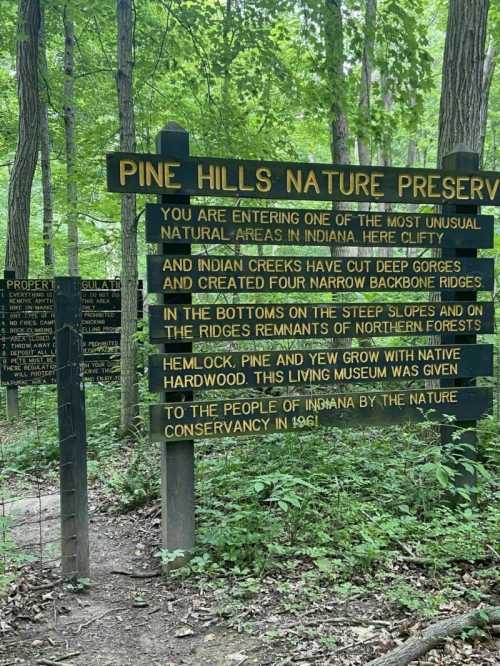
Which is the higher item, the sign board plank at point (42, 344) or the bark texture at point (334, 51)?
the bark texture at point (334, 51)

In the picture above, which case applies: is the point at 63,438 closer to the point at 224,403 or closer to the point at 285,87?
the point at 224,403

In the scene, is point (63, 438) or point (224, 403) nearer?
point (63, 438)

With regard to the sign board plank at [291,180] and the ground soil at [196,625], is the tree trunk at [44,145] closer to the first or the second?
the sign board plank at [291,180]

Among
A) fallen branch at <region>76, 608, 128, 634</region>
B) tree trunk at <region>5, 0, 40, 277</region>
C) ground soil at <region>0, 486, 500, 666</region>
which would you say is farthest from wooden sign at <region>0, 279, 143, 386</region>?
fallen branch at <region>76, 608, 128, 634</region>

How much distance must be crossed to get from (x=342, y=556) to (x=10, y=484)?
194 inches

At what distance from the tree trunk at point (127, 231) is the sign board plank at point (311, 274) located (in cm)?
355

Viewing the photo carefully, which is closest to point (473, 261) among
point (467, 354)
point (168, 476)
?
point (467, 354)

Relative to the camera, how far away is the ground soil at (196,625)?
331cm

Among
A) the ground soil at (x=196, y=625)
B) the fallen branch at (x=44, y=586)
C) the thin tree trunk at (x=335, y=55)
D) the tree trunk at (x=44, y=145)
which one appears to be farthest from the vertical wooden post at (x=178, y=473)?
the tree trunk at (x=44, y=145)

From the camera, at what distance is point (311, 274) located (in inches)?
191

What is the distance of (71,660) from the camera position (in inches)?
133

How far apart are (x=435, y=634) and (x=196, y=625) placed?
4.80 ft

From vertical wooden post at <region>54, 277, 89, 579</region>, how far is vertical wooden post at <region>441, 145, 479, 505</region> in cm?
315

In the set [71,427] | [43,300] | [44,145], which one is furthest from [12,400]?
[71,427]
